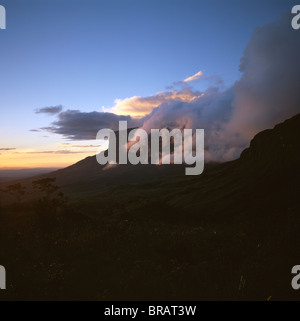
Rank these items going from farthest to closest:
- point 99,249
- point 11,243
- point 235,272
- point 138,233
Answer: point 138,233, point 11,243, point 99,249, point 235,272

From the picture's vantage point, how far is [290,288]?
390 inches

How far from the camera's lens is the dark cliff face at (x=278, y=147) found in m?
122

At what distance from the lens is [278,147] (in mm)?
134875

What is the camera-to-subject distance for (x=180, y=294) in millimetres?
Result: 9695

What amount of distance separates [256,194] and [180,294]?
100m

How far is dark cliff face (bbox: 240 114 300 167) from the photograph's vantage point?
122356mm

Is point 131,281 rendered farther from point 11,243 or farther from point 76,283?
point 11,243
